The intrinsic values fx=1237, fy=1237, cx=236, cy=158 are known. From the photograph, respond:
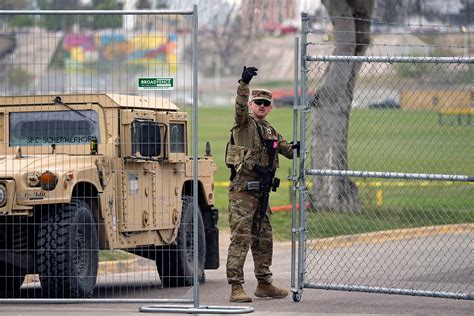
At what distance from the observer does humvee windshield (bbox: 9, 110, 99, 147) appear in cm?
1240

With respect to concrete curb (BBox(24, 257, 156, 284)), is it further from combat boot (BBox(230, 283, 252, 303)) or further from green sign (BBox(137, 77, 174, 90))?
green sign (BBox(137, 77, 174, 90))

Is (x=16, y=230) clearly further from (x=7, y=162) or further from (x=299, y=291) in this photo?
(x=299, y=291)

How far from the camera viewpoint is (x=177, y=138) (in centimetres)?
1320

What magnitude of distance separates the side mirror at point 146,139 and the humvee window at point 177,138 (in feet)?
0.65

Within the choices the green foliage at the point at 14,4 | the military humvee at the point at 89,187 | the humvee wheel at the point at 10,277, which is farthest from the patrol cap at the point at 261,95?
the green foliage at the point at 14,4

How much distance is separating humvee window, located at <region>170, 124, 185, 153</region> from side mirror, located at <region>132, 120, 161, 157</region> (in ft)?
0.65

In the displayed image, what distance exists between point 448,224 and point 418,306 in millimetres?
7548

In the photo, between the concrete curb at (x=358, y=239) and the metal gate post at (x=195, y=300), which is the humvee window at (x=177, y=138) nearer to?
the metal gate post at (x=195, y=300)

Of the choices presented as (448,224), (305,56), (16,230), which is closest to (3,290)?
(16,230)

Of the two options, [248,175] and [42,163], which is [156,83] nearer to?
[248,175]

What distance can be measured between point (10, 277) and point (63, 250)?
1.54 metres

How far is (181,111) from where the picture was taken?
45.3ft

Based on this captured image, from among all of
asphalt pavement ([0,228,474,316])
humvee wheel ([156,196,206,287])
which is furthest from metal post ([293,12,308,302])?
humvee wheel ([156,196,206,287])

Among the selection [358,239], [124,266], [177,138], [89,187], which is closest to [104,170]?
[89,187]
